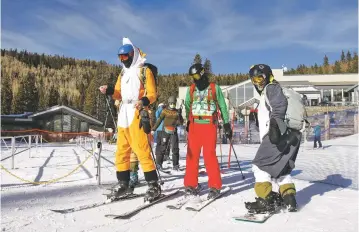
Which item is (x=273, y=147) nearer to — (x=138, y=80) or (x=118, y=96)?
(x=138, y=80)

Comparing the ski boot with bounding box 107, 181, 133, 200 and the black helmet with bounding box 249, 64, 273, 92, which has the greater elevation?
the black helmet with bounding box 249, 64, 273, 92

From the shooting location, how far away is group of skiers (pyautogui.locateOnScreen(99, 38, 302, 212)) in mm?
3957

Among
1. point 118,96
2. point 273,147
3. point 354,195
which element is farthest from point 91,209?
point 354,195

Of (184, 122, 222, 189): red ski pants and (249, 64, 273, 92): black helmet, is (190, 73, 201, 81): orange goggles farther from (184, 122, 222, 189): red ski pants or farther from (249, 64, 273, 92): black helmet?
(249, 64, 273, 92): black helmet

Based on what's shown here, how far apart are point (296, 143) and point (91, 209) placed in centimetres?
260

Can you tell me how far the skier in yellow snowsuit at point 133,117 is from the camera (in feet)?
14.6

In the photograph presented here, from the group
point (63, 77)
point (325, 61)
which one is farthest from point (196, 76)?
point (325, 61)

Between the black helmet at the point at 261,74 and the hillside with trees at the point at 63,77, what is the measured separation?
57846 millimetres

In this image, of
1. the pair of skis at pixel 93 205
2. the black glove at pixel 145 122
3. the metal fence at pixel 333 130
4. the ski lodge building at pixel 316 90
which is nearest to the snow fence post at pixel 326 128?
the metal fence at pixel 333 130

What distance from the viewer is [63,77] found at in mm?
138000

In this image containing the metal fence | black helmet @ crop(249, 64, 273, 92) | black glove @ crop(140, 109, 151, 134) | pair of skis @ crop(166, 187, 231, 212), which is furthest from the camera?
the metal fence

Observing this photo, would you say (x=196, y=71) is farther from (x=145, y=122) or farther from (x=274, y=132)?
(x=274, y=132)

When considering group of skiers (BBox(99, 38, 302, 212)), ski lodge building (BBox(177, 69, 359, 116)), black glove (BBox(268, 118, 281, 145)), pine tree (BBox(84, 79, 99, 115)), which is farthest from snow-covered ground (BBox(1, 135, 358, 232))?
pine tree (BBox(84, 79, 99, 115))

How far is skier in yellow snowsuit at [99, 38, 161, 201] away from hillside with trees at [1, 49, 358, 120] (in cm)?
5692
